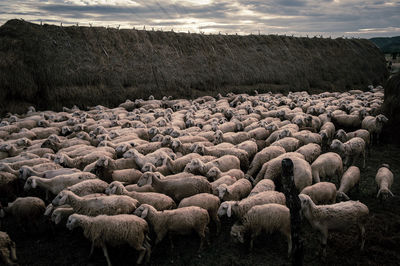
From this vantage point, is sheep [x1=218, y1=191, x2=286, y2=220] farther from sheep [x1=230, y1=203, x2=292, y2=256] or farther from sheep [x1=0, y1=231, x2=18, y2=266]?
sheep [x1=0, y1=231, x2=18, y2=266]

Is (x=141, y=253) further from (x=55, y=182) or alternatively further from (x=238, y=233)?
(x=55, y=182)

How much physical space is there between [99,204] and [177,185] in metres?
2.13

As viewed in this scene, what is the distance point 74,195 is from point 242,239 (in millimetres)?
4139

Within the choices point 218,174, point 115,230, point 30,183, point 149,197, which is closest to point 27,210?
point 30,183

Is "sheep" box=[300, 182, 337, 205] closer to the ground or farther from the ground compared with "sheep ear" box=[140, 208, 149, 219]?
farther from the ground

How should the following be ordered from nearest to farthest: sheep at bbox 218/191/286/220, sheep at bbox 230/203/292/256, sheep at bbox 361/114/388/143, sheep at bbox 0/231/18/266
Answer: sheep at bbox 0/231/18/266
sheep at bbox 230/203/292/256
sheep at bbox 218/191/286/220
sheep at bbox 361/114/388/143

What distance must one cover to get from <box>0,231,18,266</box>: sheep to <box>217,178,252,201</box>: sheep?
474 centimetres

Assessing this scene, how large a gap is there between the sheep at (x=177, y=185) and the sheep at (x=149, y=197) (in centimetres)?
54

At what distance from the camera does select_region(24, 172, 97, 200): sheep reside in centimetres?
872

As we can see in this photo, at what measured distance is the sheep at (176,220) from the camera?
700cm

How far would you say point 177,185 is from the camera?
8.62 meters

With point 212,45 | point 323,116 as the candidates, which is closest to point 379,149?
point 323,116

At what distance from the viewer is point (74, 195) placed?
25.2 feet

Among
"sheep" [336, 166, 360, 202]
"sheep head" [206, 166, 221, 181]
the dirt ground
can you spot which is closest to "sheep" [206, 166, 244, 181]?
"sheep head" [206, 166, 221, 181]
